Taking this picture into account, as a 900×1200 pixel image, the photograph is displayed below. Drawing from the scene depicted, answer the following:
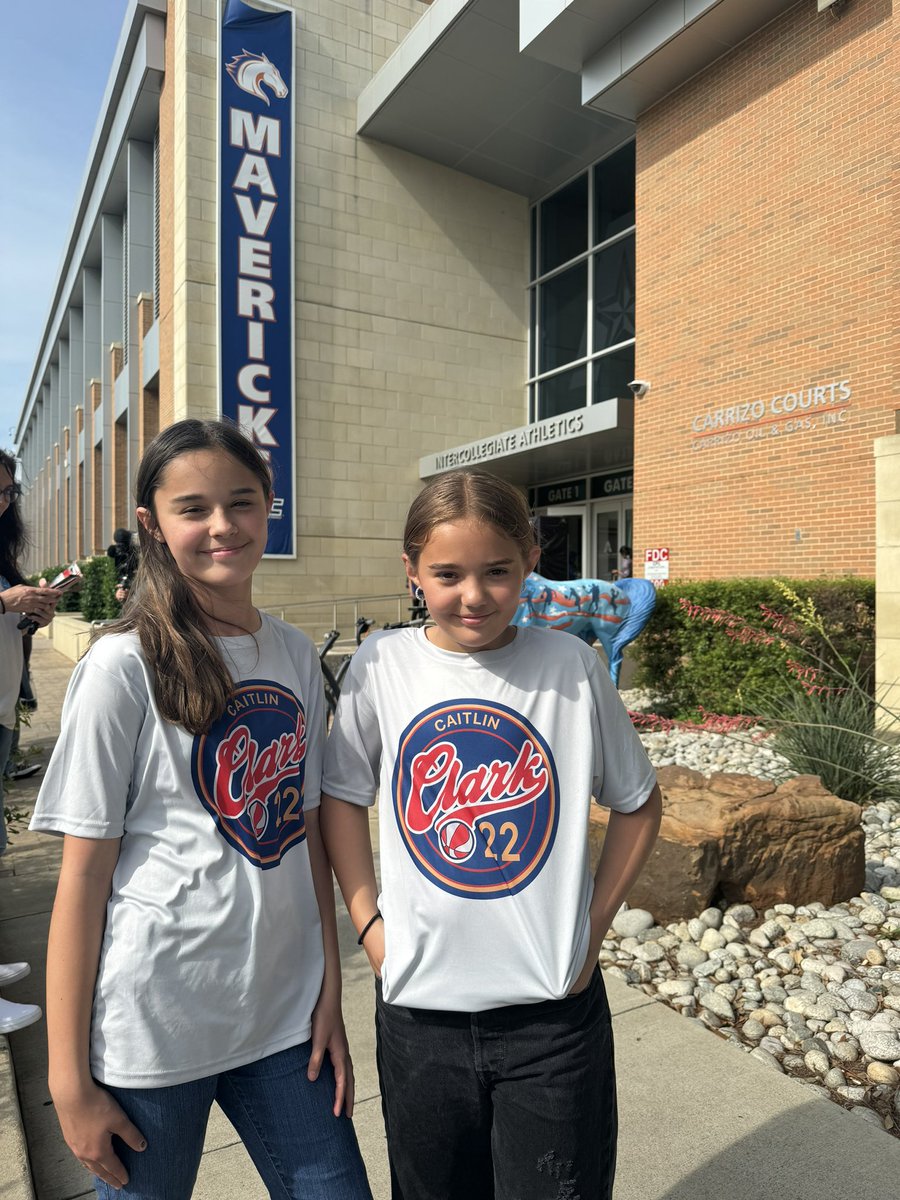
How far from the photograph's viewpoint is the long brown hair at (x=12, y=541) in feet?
10.5

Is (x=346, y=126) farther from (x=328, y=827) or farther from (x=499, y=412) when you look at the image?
(x=328, y=827)

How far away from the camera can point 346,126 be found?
16.0m

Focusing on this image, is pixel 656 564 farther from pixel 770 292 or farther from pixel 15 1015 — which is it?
pixel 15 1015

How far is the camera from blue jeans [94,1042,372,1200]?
4.19 ft

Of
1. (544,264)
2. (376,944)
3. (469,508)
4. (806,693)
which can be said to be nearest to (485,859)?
(376,944)

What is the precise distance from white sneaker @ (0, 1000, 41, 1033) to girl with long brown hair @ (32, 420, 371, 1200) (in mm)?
1552

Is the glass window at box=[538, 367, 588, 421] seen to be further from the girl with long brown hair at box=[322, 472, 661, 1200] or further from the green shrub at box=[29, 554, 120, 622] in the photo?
the girl with long brown hair at box=[322, 472, 661, 1200]

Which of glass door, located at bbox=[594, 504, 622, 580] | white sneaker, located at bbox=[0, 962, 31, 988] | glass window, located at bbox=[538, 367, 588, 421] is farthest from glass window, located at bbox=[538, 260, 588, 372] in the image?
white sneaker, located at bbox=[0, 962, 31, 988]

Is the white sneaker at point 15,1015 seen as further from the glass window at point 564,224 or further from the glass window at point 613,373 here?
the glass window at point 564,224

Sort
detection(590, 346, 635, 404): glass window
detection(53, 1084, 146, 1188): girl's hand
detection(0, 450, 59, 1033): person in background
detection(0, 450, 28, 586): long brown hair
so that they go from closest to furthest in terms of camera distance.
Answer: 1. detection(53, 1084, 146, 1188): girl's hand
2. detection(0, 450, 59, 1033): person in background
3. detection(0, 450, 28, 586): long brown hair
4. detection(590, 346, 635, 404): glass window

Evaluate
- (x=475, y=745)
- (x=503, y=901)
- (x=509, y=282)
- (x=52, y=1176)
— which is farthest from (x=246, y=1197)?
(x=509, y=282)

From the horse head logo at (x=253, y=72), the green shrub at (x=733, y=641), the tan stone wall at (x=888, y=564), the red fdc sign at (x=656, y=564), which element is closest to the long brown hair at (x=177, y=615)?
the green shrub at (x=733, y=641)

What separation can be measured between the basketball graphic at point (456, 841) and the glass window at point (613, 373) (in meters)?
14.7

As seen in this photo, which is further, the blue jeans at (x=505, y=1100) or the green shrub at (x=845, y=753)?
the green shrub at (x=845, y=753)
